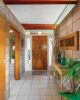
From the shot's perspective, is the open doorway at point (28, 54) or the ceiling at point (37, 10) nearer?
the ceiling at point (37, 10)

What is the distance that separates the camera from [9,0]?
11.5 ft

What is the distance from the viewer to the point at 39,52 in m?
9.79

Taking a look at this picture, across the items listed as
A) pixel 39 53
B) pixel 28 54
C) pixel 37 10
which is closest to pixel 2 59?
pixel 37 10

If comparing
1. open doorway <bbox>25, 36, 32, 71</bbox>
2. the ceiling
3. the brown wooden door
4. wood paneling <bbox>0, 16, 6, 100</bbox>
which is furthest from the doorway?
wood paneling <bbox>0, 16, 6, 100</bbox>

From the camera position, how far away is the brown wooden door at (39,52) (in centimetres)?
964

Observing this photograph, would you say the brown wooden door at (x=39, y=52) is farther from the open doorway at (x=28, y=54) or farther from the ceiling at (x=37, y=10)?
the ceiling at (x=37, y=10)

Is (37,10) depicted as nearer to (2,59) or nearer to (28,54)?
(2,59)

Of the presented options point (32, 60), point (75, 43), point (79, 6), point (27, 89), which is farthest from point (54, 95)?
point (32, 60)

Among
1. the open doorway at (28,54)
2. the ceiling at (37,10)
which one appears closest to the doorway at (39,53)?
the open doorway at (28,54)

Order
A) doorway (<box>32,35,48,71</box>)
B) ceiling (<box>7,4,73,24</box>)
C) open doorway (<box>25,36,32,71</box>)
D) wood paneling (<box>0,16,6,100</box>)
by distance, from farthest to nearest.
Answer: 1. doorway (<box>32,35,48,71</box>)
2. open doorway (<box>25,36,32,71</box>)
3. ceiling (<box>7,4,73,24</box>)
4. wood paneling (<box>0,16,6,100</box>)

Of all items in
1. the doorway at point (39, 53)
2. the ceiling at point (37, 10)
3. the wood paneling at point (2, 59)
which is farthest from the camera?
the doorway at point (39, 53)

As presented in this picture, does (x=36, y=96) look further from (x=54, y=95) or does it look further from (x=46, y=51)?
(x=46, y=51)

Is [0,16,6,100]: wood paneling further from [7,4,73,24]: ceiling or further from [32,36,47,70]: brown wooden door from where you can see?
[32,36,47,70]: brown wooden door

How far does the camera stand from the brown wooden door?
31.6ft
